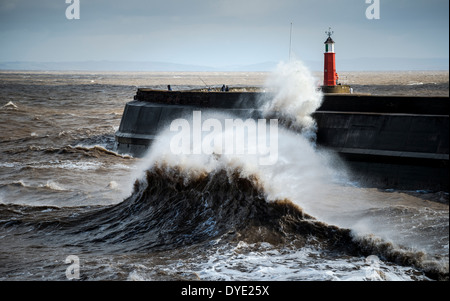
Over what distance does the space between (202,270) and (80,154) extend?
11431 mm

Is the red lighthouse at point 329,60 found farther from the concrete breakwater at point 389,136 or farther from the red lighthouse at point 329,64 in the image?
the concrete breakwater at point 389,136

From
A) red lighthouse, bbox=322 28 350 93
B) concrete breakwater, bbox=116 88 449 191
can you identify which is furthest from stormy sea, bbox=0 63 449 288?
red lighthouse, bbox=322 28 350 93

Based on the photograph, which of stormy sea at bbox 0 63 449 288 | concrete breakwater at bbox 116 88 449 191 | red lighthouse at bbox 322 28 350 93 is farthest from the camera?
red lighthouse at bbox 322 28 350 93

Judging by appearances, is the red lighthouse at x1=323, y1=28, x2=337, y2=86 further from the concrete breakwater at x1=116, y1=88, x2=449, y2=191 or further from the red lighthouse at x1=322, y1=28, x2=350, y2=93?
the concrete breakwater at x1=116, y1=88, x2=449, y2=191

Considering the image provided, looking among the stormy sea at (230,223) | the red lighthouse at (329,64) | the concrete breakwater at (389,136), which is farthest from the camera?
the red lighthouse at (329,64)

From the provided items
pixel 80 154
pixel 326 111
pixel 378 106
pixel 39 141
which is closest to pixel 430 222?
pixel 378 106

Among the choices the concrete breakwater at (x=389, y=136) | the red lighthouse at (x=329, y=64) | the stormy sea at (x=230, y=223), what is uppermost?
the red lighthouse at (x=329, y=64)

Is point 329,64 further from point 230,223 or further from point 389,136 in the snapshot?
point 230,223

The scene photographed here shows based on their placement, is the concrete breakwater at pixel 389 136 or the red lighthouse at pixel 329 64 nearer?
Answer: the concrete breakwater at pixel 389 136

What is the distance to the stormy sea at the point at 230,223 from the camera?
6578 millimetres

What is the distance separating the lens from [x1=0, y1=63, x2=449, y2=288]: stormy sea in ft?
21.6

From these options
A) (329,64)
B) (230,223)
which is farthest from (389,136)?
(329,64)

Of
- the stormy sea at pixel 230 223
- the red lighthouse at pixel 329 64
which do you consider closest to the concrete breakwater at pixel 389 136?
the stormy sea at pixel 230 223
